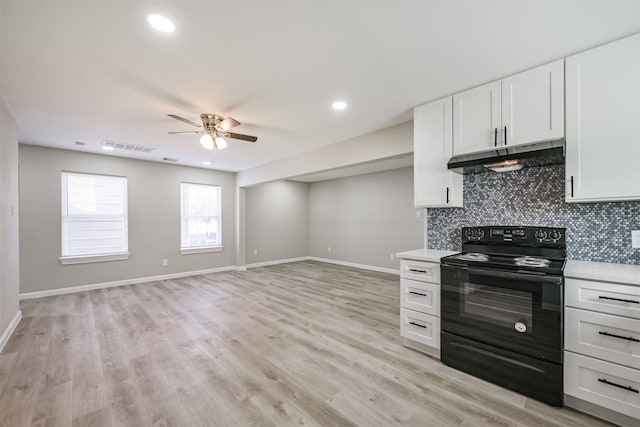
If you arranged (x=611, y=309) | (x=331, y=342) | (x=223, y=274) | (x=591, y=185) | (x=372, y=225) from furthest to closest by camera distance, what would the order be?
(x=372, y=225)
(x=223, y=274)
(x=331, y=342)
(x=591, y=185)
(x=611, y=309)

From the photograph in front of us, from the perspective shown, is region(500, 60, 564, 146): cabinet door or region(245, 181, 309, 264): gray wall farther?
region(245, 181, 309, 264): gray wall

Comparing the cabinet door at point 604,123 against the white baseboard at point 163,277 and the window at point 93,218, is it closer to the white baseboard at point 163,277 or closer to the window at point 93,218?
the white baseboard at point 163,277

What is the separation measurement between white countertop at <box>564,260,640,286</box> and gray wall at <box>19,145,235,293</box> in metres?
6.46

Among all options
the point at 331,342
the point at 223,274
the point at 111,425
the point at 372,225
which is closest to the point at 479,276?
the point at 331,342

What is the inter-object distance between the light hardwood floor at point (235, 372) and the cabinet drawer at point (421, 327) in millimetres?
158

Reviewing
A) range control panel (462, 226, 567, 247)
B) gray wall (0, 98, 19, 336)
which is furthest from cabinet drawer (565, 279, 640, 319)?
gray wall (0, 98, 19, 336)

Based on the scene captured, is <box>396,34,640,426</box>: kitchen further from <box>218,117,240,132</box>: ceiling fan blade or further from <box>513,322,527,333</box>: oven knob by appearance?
<box>218,117,240,132</box>: ceiling fan blade

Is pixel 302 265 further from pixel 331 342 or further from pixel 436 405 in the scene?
pixel 436 405

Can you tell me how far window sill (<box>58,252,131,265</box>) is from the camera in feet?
15.3

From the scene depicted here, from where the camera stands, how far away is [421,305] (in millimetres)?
2535

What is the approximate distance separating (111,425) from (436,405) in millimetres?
2167

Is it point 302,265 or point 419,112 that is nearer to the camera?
point 419,112

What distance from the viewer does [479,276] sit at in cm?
212

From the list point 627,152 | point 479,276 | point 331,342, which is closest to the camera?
point 627,152
